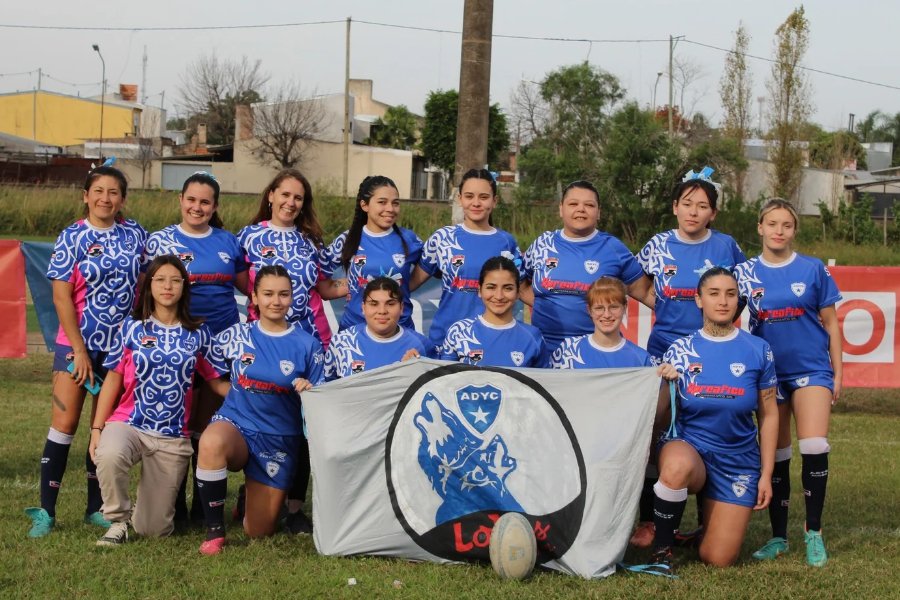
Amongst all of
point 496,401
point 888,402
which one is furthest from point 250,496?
point 888,402

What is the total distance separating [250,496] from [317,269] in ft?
4.18

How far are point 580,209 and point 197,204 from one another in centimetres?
200

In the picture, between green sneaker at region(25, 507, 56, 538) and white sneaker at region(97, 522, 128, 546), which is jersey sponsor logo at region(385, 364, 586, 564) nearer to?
white sneaker at region(97, 522, 128, 546)

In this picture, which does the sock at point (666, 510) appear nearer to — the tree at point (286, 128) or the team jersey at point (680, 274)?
the team jersey at point (680, 274)

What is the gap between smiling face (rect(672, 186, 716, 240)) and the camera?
198 inches

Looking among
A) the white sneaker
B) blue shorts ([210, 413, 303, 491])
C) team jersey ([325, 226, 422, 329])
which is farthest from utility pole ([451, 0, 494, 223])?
the white sneaker

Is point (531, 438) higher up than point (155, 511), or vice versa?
point (531, 438)

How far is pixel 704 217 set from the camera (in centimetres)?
505

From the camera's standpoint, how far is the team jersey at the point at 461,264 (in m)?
5.27

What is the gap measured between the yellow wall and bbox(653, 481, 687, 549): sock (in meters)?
60.2

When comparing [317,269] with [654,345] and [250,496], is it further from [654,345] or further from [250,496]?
[654,345]

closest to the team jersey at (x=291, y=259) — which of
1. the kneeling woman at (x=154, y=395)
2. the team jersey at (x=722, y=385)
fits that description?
the kneeling woman at (x=154, y=395)

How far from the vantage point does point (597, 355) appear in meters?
4.83

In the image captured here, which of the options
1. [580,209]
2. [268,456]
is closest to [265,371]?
[268,456]
